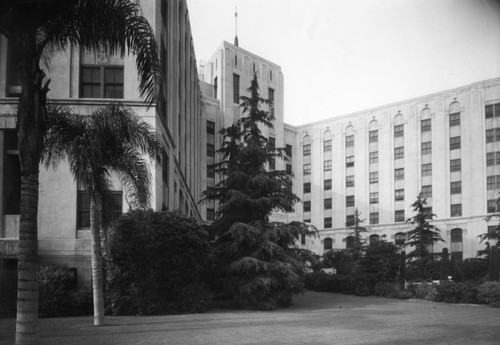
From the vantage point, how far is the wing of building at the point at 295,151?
78.8ft

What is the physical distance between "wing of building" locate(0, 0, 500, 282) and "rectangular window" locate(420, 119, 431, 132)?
12 millimetres

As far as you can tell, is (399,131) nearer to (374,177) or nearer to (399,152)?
(399,152)

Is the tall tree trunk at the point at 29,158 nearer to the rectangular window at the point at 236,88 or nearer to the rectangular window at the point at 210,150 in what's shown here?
the rectangular window at the point at 210,150

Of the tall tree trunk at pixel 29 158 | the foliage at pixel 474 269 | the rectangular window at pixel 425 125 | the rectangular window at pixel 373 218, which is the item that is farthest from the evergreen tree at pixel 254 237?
the rectangular window at pixel 373 218

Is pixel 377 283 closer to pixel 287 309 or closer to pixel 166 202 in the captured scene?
pixel 287 309

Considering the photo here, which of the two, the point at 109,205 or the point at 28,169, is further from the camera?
the point at 109,205

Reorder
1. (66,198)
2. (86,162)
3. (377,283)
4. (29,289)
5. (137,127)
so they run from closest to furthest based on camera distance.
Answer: (29,289) < (86,162) < (137,127) < (66,198) < (377,283)

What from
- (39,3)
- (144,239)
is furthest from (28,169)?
(144,239)

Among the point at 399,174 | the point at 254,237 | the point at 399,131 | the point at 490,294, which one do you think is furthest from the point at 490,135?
the point at 254,237

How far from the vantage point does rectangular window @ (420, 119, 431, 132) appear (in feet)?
216

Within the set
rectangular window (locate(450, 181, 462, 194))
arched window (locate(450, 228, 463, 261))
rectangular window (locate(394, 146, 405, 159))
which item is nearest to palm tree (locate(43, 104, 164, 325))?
arched window (locate(450, 228, 463, 261))

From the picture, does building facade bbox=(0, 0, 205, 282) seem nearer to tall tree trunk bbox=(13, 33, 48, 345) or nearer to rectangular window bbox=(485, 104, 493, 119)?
tall tree trunk bbox=(13, 33, 48, 345)

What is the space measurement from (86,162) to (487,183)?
54.4m

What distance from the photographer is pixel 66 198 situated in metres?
24.0
